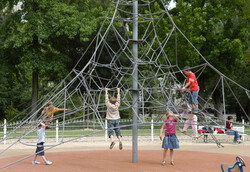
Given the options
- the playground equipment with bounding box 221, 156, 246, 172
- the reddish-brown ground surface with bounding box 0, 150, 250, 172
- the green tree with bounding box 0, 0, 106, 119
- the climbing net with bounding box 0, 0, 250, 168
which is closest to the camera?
the playground equipment with bounding box 221, 156, 246, 172

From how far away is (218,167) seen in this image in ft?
28.6

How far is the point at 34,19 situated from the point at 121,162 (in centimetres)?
1470

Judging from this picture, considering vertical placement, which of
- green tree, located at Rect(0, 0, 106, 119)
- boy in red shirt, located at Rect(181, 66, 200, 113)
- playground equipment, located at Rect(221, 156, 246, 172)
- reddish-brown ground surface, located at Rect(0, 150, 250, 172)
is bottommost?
reddish-brown ground surface, located at Rect(0, 150, 250, 172)

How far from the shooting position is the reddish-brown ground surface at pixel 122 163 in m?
8.34

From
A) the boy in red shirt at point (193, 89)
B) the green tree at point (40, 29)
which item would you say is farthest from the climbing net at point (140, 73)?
the green tree at point (40, 29)

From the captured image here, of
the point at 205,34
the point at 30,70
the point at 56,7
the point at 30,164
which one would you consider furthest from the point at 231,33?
the point at 30,164

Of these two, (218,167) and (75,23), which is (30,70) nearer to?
(75,23)

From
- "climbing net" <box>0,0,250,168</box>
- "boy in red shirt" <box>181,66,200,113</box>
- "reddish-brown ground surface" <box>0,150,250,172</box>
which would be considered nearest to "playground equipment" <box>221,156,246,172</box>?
"climbing net" <box>0,0,250,168</box>

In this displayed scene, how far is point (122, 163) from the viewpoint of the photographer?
9.25 meters

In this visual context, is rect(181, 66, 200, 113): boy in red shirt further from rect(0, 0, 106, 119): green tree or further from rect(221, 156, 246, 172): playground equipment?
rect(0, 0, 106, 119): green tree

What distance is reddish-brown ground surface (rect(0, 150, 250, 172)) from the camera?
8344 mm

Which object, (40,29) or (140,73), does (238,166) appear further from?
(40,29)

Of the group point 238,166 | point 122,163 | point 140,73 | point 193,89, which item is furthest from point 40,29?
point 238,166

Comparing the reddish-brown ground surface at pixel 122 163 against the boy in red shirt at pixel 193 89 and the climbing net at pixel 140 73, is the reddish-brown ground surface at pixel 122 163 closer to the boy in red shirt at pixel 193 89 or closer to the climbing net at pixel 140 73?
the climbing net at pixel 140 73
